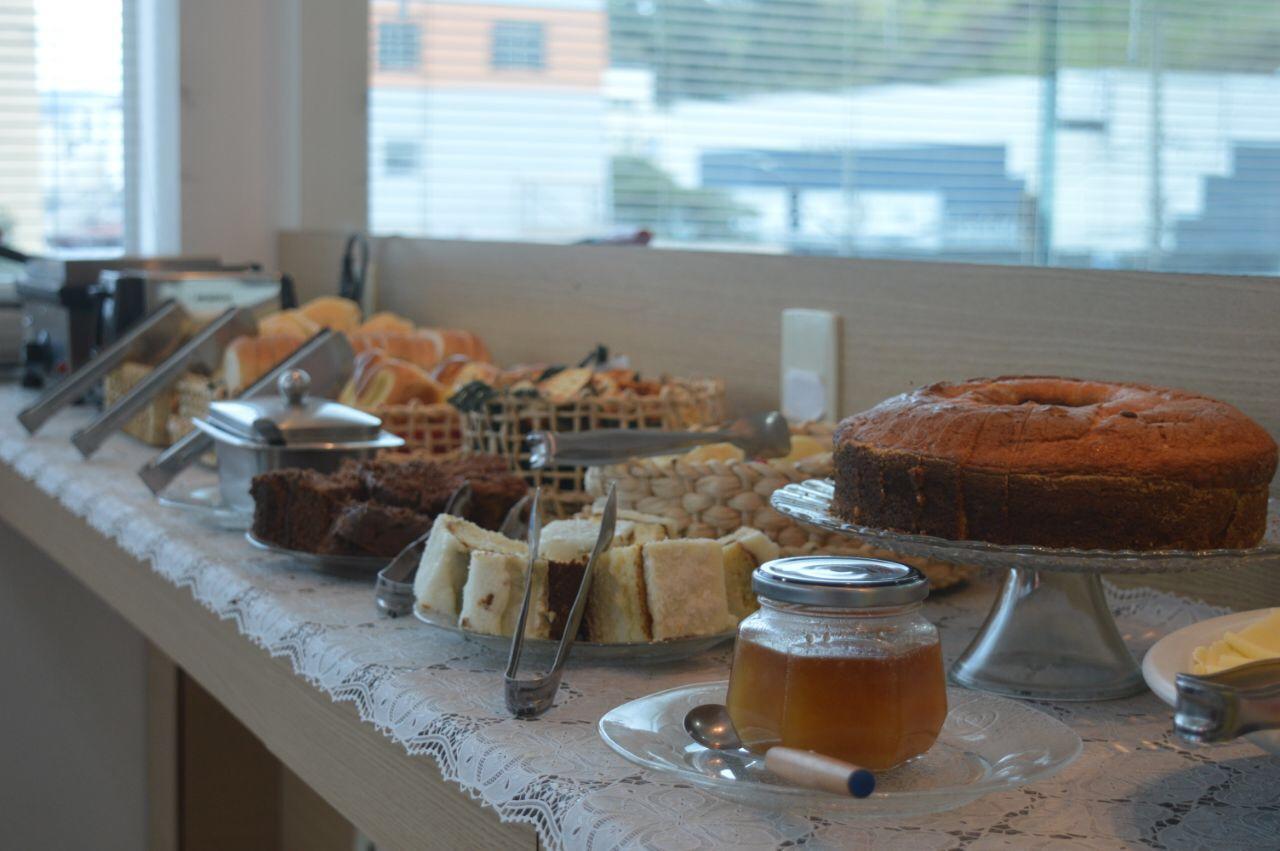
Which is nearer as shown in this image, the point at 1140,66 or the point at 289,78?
the point at 289,78

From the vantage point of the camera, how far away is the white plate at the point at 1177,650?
64cm

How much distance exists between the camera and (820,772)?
539 mm

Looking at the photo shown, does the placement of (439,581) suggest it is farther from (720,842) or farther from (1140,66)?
(1140,66)

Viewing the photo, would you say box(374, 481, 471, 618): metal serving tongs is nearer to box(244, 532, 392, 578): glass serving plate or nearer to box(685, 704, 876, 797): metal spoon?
box(244, 532, 392, 578): glass serving plate

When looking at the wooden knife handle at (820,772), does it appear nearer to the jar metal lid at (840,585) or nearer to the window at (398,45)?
the jar metal lid at (840,585)

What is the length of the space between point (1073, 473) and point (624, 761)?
0.29 m

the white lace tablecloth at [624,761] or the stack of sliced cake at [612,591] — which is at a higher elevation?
the stack of sliced cake at [612,591]

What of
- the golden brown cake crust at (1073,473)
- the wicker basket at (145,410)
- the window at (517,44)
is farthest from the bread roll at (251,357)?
the window at (517,44)

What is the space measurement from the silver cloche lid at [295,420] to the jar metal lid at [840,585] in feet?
2.14

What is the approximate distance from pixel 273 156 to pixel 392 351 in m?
1.13

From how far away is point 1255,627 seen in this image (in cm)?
68

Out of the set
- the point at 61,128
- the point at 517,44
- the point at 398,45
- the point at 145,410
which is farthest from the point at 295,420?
the point at 517,44

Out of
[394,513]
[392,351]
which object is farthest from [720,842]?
[392,351]

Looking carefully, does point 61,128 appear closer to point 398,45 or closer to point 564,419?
point 398,45
